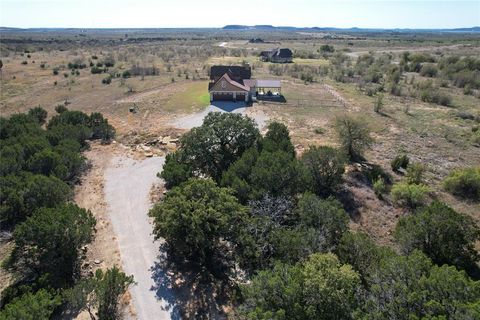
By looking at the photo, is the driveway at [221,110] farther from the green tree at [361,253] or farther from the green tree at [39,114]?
the green tree at [361,253]

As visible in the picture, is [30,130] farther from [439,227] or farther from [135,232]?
[439,227]

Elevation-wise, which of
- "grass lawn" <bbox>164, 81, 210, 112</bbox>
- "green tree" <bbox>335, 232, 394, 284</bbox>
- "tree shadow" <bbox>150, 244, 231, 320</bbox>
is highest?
"grass lawn" <bbox>164, 81, 210, 112</bbox>

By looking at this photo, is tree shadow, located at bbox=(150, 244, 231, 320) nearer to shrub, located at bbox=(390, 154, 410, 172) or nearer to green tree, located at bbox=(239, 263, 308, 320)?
green tree, located at bbox=(239, 263, 308, 320)

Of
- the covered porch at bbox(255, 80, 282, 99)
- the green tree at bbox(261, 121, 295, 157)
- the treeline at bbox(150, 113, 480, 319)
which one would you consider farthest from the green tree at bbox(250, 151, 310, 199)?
the covered porch at bbox(255, 80, 282, 99)

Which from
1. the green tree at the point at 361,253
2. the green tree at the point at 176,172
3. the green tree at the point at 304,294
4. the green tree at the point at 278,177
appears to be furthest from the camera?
the green tree at the point at 176,172

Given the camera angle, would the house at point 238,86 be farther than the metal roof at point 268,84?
No

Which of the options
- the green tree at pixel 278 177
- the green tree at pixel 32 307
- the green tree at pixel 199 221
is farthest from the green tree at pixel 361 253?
the green tree at pixel 32 307
